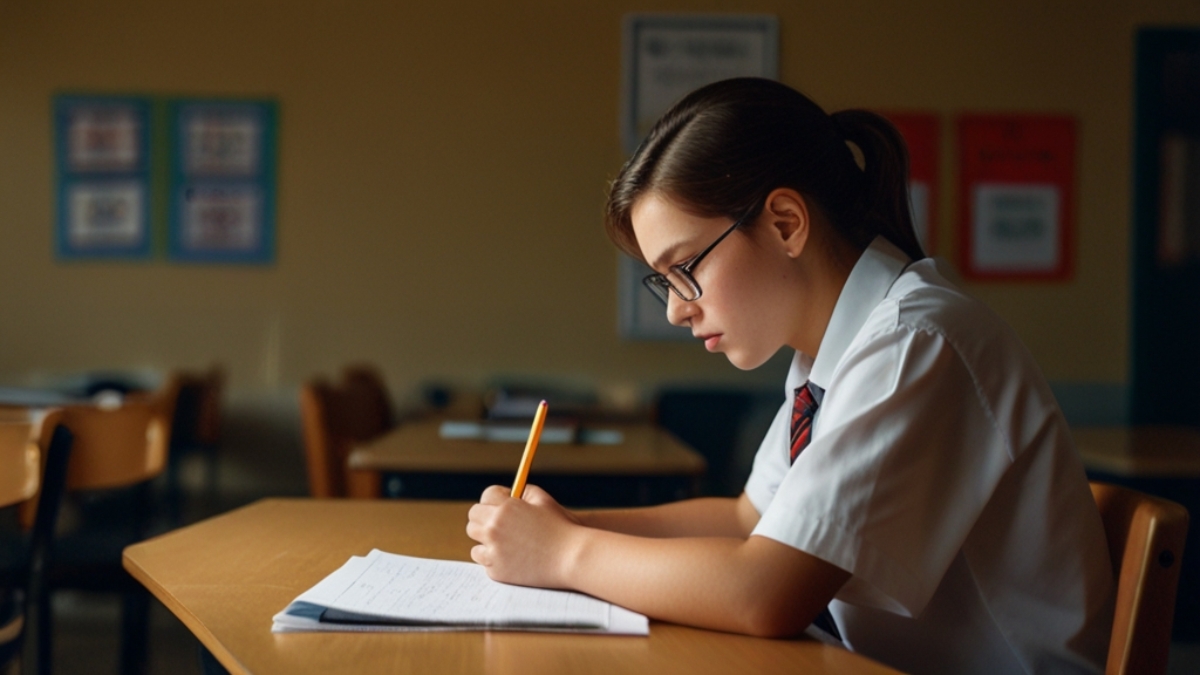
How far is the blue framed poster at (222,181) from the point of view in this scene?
4.04 m

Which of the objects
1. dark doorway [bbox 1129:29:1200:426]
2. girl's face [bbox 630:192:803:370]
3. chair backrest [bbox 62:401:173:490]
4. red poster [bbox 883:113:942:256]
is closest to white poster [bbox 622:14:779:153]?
red poster [bbox 883:113:942:256]

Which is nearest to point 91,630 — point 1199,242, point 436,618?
point 436,618

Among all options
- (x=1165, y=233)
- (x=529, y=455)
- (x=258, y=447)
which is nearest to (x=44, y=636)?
(x=529, y=455)

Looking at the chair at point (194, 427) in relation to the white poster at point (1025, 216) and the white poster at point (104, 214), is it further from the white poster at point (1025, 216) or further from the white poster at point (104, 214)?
the white poster at point (1025, 216)

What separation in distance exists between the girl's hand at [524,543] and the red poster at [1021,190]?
3595mm

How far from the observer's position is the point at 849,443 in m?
0.85

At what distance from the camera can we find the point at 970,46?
13.5 feet

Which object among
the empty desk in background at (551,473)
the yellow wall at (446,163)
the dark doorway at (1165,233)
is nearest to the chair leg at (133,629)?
the empty desk in background at (551,473)

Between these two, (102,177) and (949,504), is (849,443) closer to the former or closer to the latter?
(949,504)

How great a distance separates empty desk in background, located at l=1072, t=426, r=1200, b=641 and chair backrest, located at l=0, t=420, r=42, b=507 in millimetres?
2395

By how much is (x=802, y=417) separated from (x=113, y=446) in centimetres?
164

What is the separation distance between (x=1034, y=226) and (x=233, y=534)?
3.75 metres

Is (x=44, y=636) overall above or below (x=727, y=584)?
below

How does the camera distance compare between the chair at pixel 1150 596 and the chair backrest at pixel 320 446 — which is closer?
the chair at pixel 1150 596
